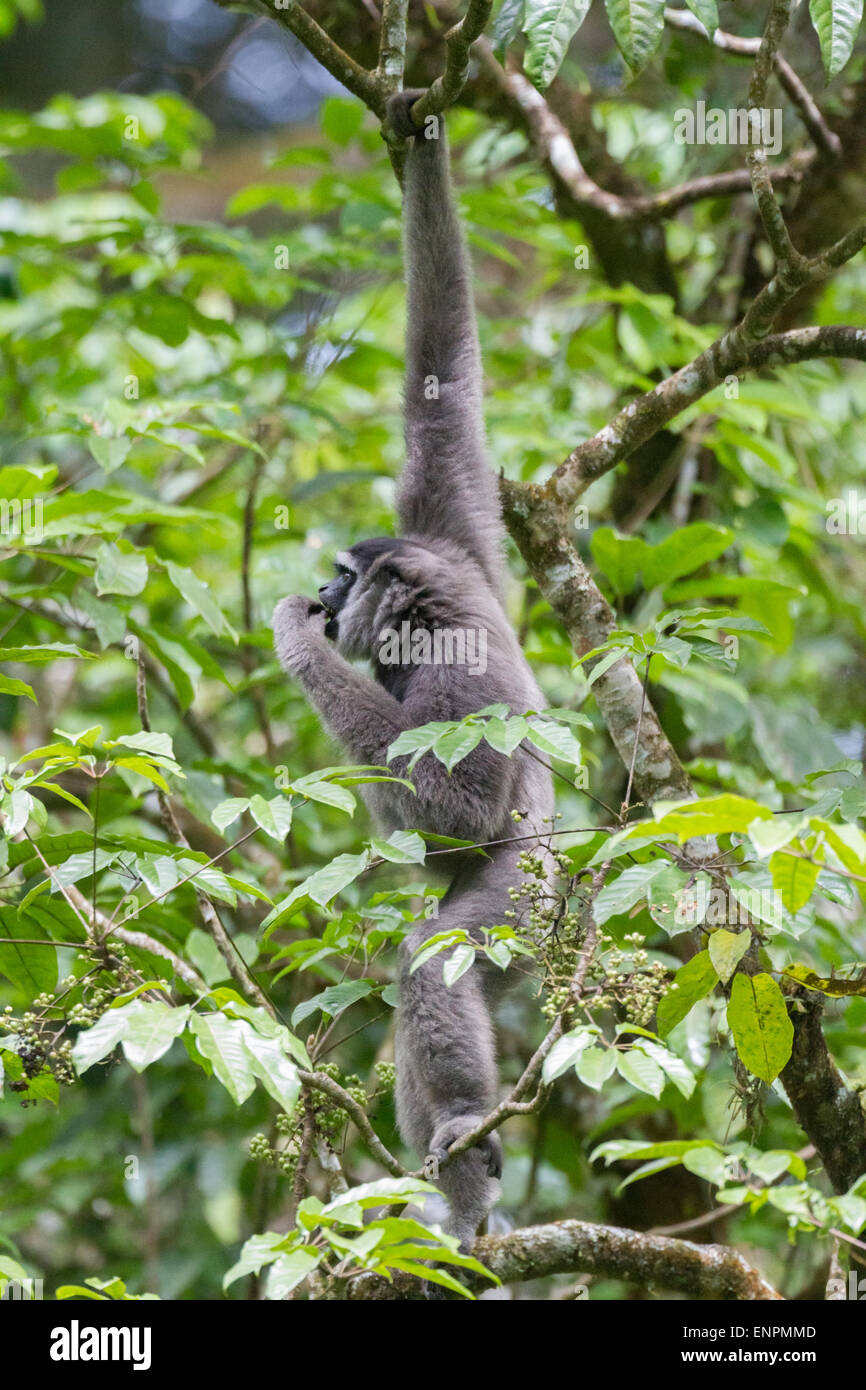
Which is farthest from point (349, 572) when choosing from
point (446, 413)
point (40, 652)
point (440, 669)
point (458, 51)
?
point (458, 51)

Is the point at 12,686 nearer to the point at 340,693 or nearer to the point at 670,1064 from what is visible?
the point at 340,693

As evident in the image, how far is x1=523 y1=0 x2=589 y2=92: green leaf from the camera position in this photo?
11.7 feet

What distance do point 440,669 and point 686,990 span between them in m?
2.19

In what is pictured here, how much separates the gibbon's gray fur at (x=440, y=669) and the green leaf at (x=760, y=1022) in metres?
1.37

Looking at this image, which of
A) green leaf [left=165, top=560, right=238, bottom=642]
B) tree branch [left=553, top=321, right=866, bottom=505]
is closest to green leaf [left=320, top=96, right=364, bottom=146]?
tree branch [left=553, top=321, right=866, bottom=505]

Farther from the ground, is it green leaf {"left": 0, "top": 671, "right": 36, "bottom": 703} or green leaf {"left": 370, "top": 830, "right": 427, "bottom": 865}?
green leaf {"left": 0, "top": 671, "right": 36, "bottom": 703}

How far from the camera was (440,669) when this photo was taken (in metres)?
5.24

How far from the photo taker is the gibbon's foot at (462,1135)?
435 cm

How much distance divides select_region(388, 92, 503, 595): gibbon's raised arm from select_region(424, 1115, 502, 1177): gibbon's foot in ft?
8.24

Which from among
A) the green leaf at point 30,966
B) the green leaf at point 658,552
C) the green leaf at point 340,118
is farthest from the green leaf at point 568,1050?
the green leaf at point 340,118

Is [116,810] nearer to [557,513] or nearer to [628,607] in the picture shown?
[557,513]

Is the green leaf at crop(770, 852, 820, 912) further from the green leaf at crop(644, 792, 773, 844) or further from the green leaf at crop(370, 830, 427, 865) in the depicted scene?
the green leaf at crop(370, 830, 427, 865)

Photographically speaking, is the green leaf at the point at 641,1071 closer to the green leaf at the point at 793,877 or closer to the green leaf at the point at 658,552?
the green leaf at the point at 793,877

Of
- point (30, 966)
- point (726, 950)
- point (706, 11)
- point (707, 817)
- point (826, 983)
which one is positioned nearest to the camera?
point (707, 817)
